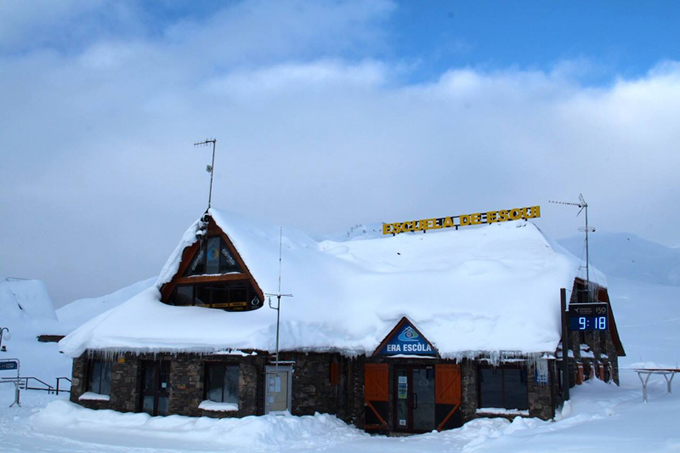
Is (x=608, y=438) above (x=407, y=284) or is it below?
below

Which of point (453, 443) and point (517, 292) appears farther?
point (517, 292)

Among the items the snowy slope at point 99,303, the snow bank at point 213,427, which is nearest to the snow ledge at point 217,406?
the snow bank at point 213,427

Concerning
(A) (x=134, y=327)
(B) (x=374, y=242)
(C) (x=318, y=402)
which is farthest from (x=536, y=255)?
(A) (x=134, y=327)

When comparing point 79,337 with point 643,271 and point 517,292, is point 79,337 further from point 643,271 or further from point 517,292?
point 643,271

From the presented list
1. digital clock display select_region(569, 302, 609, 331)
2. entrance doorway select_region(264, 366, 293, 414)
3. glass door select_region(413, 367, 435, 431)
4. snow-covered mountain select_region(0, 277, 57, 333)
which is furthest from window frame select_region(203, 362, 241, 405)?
snow-covered mountain select_region(0, 277, 57, 333)

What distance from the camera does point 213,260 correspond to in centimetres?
1977

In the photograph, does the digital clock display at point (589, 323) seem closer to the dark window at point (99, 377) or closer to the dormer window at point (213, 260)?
the dormer window at point (213, 260)

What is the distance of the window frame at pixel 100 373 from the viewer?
62.7ft

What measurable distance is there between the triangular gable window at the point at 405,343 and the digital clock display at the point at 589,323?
148 inches

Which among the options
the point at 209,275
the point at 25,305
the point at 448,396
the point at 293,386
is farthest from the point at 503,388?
the point at 25,305

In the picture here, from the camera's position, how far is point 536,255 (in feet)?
65.5

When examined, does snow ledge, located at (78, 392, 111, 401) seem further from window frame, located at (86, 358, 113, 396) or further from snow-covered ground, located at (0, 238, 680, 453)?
snow-covered ground, located at (0, 238, 680, 453)

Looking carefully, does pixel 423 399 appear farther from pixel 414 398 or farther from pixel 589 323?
pixel 589 323

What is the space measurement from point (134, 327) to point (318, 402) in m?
5.88
